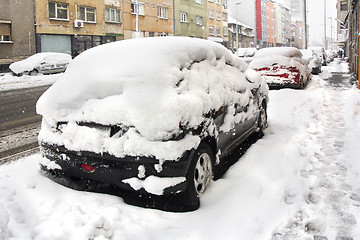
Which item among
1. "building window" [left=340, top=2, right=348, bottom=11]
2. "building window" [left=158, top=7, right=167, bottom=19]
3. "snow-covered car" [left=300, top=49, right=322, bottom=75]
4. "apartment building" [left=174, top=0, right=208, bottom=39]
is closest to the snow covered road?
"snow-covered car" [left=300, top=49, right=322, bottom=75]

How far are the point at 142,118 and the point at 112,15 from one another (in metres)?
32.1

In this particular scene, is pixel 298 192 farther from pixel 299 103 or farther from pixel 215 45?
pixel 299 103

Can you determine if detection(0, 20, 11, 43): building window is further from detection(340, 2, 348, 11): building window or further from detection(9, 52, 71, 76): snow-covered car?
detection(340, 2, 348, 11): building window

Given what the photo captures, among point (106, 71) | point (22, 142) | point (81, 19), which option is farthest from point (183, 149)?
point (81, 19)

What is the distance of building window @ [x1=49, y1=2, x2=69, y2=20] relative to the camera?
27.3 metres

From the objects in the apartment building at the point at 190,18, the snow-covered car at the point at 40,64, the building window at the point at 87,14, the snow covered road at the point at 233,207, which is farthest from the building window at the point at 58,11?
the snow covered road at the point at 233,207

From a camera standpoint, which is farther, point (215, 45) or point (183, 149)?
point (215, 45)

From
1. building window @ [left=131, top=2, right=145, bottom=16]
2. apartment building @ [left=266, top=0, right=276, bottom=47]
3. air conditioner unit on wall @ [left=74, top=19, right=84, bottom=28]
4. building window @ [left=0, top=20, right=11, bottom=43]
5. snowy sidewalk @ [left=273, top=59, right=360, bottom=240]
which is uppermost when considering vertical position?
apartment building @ [left=266, top=0, right=276, bottom=47]

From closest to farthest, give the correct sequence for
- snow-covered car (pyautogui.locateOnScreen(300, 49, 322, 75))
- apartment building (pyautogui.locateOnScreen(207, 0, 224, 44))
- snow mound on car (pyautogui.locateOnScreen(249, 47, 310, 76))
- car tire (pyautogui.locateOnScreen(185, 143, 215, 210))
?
car tire (pyautogui.locateOnScreen(185, 143, 215, 210))
snow mound on car (pyautogui.locateOnScreen(249, 47, 310, 76))
snow-covered car (pyautogui.locateOnScreen(300, 49, 322, 75))
apartment building (pyautogui.locateOnScreen(207, 0, 224, 44))

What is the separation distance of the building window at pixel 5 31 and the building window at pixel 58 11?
156 inches

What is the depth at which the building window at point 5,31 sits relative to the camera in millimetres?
23688

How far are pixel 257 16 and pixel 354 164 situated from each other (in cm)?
8409

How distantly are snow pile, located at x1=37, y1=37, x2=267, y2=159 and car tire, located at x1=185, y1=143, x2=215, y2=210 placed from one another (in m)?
0.22

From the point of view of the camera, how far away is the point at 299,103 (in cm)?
988
